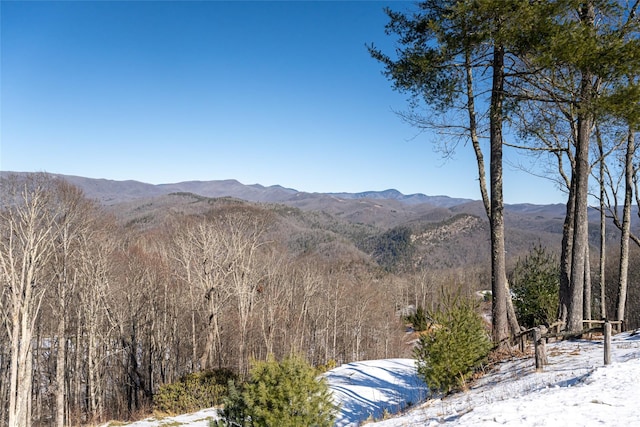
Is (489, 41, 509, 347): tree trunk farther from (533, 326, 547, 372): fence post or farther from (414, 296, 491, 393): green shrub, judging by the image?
(533, 326, 547, 372): fence post

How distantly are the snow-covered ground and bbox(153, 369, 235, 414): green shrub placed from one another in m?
2.21

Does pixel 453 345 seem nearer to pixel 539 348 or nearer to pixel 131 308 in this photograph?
pixel 539 348

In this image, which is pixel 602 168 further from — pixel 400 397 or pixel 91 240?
pixel 91 240

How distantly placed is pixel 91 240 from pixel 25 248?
8.18m

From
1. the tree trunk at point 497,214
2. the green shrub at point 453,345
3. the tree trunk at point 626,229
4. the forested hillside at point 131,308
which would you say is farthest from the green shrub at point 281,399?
the tree trunk at point 626,229

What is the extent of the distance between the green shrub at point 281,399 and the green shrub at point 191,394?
786 cm

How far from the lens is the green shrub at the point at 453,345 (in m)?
8.16

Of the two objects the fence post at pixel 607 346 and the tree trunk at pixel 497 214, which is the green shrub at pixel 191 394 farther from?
the fence post at pixel 607 346

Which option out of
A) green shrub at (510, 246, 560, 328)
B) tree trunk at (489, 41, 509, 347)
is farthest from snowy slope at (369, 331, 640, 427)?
green shrub at (510, 246, 560, 328)

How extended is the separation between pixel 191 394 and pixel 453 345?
9.15 metres

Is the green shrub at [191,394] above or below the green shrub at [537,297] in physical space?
below

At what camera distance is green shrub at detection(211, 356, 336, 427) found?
590 centimetres

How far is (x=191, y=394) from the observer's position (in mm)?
13578

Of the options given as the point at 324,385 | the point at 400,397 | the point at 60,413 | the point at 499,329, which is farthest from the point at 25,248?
the point at 499,329
